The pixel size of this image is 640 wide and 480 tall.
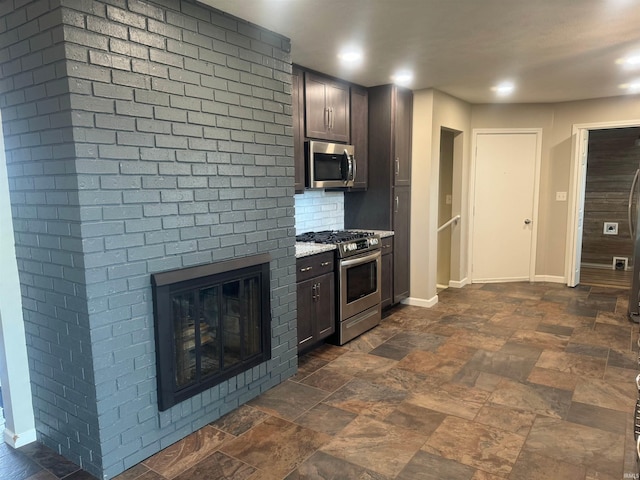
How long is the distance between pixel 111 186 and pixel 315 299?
1.94m

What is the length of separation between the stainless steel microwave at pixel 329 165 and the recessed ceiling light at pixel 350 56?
0.71 m

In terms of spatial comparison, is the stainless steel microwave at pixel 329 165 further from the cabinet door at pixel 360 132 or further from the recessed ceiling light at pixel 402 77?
the recessed ceiling light at pixel 402 77

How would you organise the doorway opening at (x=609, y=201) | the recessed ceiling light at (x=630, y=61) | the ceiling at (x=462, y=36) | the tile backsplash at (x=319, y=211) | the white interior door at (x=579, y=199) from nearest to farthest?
the ceiling at (x=462, y=36)
the recessed ceiling light at (x=630, y=61)
the tile backsplash at (x=319, y=211)
the white interior door at (x=579, y=199)
the doorway opening at (x=609, y=201)

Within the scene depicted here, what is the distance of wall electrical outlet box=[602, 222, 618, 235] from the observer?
701cm

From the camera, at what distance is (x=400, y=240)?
4.82 meters

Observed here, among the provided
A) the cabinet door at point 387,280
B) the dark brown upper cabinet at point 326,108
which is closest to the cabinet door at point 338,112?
the dark brown upper cabinet at point 326,108

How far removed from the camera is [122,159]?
210cm

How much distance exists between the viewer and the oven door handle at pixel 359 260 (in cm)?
382

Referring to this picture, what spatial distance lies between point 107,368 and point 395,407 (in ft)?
5.67

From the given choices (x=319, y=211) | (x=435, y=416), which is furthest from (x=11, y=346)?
(x=319, y=211)

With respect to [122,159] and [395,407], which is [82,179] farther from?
[395,407]

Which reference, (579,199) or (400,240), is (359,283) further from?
(579,199)

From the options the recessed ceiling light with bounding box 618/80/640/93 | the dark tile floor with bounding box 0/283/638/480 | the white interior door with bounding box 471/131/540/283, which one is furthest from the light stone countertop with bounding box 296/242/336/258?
the recessed ceiling light with bounding box 618/80/640/93

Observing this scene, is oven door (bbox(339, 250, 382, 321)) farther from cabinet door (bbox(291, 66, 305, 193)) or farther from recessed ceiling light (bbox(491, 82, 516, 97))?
recessed ceiling light (bbox(491, 82, 516, 97))
